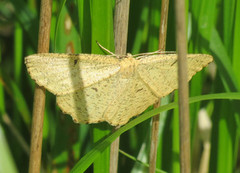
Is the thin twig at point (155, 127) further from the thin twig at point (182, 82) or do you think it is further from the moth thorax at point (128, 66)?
the thin twig at point (182, 82)

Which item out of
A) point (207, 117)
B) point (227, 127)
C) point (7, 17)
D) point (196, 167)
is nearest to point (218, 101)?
point (227, 127)

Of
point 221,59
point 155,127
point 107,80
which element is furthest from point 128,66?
point 221,59

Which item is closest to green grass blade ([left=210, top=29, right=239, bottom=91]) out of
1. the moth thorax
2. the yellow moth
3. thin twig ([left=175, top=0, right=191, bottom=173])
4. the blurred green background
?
the blurred green background

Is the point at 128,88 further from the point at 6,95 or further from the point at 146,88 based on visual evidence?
the point at 6,95

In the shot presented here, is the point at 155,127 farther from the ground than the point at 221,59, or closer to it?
closer to it

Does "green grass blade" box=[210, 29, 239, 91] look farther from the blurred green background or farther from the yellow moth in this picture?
the yellow moth

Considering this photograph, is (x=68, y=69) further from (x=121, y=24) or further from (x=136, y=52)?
(x=136, y=52)
